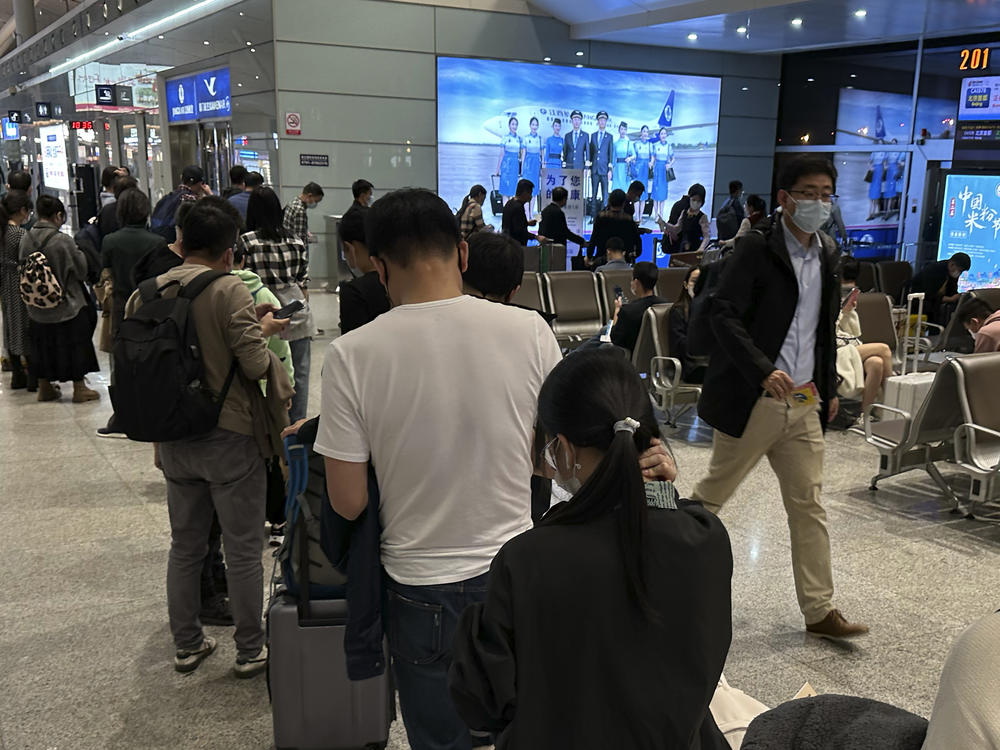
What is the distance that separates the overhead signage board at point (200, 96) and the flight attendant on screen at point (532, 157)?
4.59m

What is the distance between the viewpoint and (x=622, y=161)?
15.6 meters

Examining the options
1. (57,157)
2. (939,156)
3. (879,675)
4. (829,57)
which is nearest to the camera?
(879,675)

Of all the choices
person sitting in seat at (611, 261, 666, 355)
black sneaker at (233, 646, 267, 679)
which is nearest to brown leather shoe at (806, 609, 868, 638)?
black sneaker at (233, 646, 267, 679)

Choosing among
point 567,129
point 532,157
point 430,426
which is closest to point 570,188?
point 532,157

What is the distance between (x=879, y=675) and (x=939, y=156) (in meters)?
12.5

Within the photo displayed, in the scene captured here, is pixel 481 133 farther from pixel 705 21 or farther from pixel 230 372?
pixel 230 372

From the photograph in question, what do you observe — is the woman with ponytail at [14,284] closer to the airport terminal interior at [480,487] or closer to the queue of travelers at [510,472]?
the airport terminal interior at [480,487]

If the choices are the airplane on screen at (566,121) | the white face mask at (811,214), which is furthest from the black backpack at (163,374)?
the airplane on screen at (566,121)

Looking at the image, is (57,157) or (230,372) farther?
(57,157)

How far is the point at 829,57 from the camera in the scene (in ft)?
51.8

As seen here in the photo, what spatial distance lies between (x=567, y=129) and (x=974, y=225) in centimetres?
630

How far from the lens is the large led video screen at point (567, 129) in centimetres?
1362

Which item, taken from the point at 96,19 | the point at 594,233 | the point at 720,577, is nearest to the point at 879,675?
the point at 720,577

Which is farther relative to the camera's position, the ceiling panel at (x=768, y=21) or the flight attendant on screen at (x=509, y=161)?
the flight attendant on screen at (x=509, y=161)
